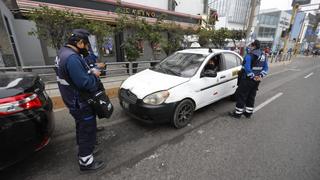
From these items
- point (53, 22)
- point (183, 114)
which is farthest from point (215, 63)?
point (53, 22)

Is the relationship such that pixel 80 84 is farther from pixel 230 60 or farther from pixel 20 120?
pixel 230 60

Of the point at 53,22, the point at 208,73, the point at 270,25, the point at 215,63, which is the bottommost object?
the point at 208,73

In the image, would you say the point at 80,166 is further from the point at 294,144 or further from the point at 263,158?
the point at 294,144

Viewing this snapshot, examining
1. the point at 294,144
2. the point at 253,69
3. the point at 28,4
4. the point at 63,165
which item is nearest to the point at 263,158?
the point at 294,144

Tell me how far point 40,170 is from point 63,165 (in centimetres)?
28

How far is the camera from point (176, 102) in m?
3.21

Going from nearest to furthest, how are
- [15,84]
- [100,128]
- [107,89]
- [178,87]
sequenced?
[15,84] → [178,87] → [100,128] → [107,89]

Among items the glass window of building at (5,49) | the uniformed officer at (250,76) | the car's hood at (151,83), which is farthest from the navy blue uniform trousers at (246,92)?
the glass window of building at (5,49)

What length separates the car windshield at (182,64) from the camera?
3682 mm

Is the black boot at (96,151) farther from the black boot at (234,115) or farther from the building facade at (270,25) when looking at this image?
the building facade at (270,25)

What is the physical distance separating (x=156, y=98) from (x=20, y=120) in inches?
76.5

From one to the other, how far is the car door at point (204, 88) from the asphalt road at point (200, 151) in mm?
478

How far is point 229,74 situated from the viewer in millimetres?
4391

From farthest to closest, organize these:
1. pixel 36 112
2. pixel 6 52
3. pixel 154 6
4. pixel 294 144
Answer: pixel 154 6 < pixel 6 52 < pixel 294 144 < pixel 36 112
